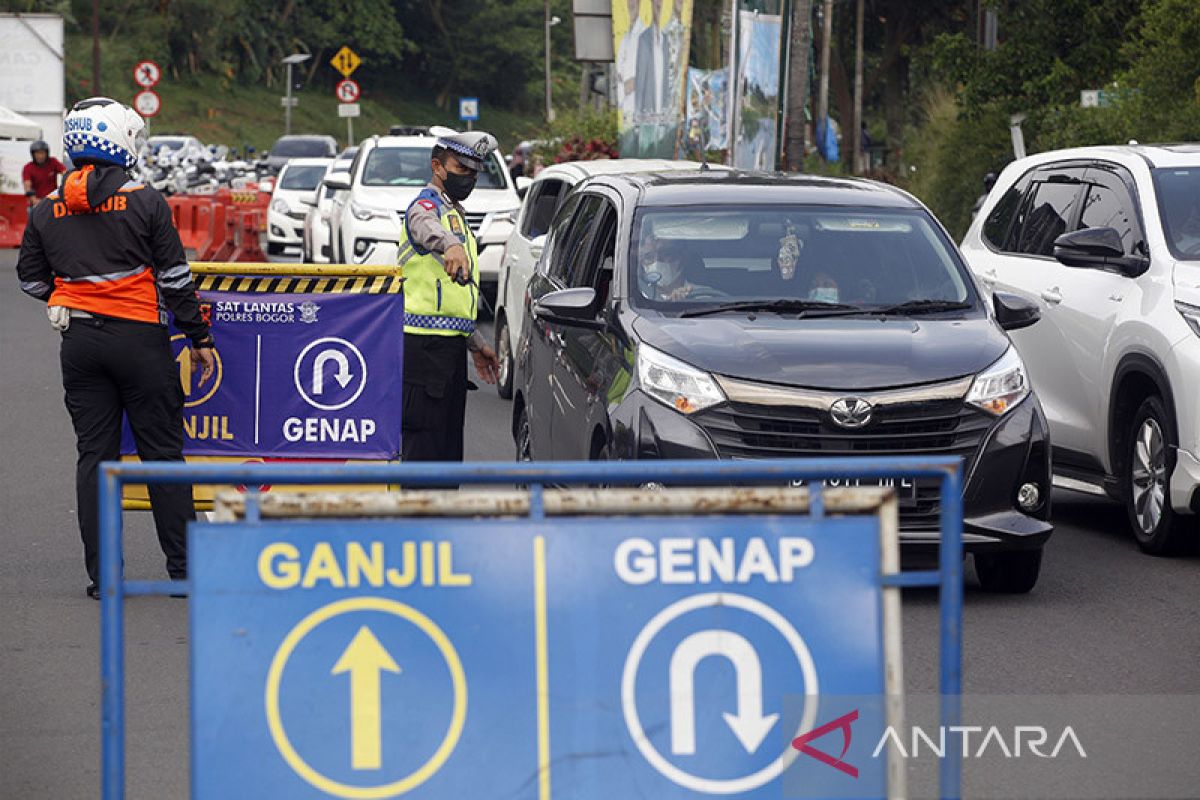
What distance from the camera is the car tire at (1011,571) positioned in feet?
28.9

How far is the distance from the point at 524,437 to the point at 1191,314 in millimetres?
3389

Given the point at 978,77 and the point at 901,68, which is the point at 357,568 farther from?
the point at 901,68

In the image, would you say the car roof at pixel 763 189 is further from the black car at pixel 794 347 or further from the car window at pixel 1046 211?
the car window at pixel 1046 211

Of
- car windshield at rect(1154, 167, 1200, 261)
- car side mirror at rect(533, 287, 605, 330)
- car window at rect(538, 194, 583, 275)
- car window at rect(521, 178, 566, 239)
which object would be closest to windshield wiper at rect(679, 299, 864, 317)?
car side mirror at rect(533, 287, 605, 330)

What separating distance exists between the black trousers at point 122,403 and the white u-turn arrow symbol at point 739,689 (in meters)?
4.40

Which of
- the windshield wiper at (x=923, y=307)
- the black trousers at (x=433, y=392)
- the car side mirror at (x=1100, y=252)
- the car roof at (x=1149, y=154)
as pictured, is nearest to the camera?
the windshield wiper at (x=923, y=307)

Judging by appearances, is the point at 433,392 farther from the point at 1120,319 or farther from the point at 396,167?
the point at 396,167

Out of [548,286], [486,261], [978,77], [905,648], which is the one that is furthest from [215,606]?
[978,77]

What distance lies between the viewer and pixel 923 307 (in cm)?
916

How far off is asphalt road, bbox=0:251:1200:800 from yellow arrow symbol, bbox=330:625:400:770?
5.87 feet

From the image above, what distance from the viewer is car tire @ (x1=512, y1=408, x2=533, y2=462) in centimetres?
1050

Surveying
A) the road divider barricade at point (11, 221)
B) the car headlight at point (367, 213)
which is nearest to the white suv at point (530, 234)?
the car headlight at point (367, 213)

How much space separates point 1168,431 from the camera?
945cm

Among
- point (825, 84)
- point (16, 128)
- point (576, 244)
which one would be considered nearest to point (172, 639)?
point (576, 244)
